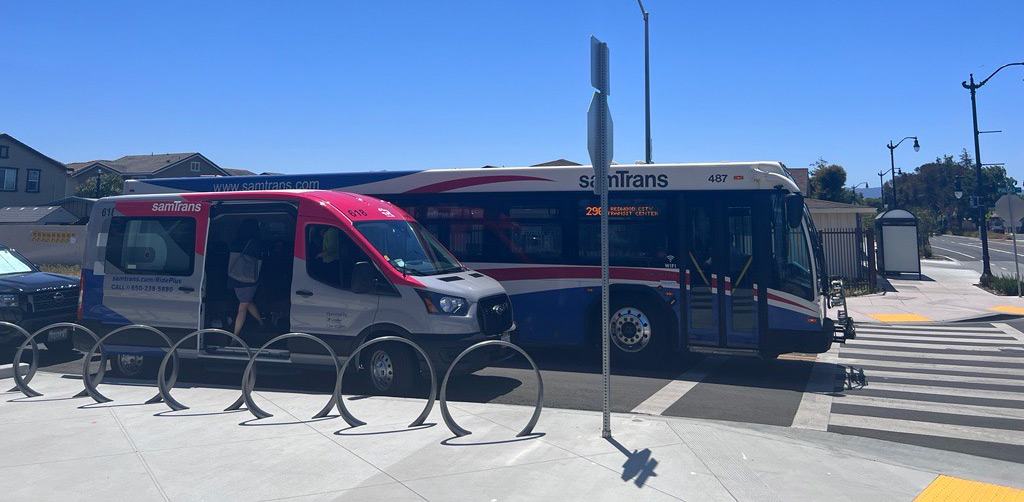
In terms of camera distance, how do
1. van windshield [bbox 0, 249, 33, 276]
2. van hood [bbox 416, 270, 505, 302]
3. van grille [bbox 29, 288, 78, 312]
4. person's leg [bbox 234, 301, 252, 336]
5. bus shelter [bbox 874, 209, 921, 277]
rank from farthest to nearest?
bus shelter [bbox 874, 209, 921, 277] < van windshield [bbox 0, 249, 33, 276] < van grille [bbox 29, 288, 78, 312] < person's leg [bbox 234, 301, 252, 336] < van hood [bbox 416, 270, 505, 302]

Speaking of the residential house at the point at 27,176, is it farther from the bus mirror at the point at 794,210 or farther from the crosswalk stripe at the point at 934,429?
the crosswalk stripe at the point at 934,429

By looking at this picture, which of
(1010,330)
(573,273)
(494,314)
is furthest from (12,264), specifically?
(1010,330)

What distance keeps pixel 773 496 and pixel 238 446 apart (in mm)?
4318

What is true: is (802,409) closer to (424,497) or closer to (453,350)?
(453,350)

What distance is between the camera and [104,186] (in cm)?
5209

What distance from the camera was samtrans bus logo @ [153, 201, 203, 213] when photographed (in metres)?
9.65

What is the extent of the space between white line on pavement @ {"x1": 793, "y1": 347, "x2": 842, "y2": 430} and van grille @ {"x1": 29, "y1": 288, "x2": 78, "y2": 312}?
10.7 meters

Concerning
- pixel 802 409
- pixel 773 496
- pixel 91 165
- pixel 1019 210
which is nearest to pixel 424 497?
pixel 773 496

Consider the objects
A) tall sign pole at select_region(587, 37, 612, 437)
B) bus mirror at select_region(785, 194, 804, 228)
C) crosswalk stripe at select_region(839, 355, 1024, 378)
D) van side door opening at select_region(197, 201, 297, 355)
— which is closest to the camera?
tall sign pole at select_region(587, 37, 612, 437)

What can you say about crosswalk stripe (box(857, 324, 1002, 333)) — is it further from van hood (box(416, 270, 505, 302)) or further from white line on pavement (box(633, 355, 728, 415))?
van hood (box(416, 270, 505, 302))

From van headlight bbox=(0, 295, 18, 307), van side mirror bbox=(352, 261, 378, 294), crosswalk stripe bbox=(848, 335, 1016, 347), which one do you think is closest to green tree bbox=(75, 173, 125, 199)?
van headlight bbox=(0, 295, 18, 307)

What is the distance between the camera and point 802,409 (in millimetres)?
8328

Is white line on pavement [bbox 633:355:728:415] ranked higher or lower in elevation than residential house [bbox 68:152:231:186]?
lower

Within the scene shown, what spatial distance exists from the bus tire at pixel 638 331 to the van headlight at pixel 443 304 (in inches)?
127
